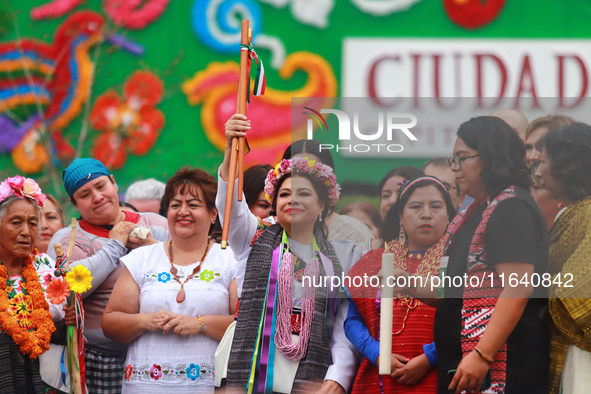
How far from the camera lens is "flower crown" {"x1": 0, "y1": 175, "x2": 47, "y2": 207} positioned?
11.7 ft

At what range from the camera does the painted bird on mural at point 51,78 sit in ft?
27.6

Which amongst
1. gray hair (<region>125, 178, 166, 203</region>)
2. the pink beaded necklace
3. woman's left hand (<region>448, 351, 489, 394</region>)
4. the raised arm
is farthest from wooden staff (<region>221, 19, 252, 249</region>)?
gray hair (<region>125, 178, 166, 203</region>)

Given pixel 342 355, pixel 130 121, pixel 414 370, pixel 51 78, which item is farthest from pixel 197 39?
pixel 414 370

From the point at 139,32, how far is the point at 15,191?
17.1 feet

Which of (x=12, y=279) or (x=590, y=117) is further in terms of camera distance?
(x=12, y=279)

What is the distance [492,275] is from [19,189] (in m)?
2.45

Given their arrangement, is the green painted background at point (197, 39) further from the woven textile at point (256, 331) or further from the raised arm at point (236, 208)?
the woven textile at point (256, 331)

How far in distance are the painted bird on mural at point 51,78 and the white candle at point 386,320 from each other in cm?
654

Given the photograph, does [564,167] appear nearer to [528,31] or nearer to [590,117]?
[590,117]

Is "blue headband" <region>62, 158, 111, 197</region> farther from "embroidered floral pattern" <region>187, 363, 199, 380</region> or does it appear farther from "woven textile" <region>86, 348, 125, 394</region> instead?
"embroidered floral pattern" <region>187, 363, 199, 380</region>

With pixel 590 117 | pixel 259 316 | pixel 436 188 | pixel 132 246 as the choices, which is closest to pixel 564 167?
pixel 590 117

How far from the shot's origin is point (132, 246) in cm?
403

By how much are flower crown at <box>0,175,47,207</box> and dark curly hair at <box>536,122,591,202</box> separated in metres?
2.58

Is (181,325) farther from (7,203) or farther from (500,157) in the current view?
(500,157)
